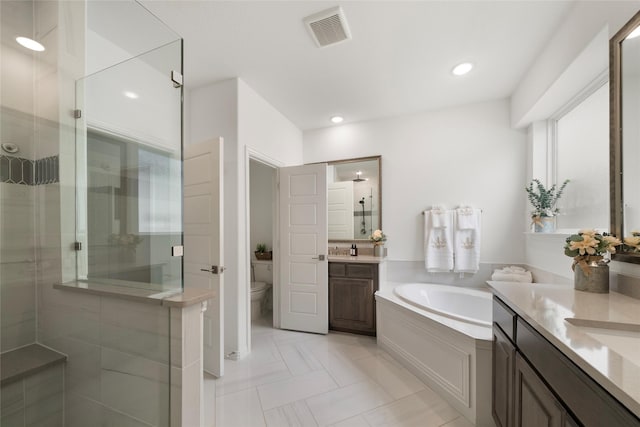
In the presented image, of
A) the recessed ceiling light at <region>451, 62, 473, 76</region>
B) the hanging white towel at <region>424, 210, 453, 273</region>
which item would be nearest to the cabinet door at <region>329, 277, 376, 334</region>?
the hanging white towel at <region>424, 210, 453, 273</region>

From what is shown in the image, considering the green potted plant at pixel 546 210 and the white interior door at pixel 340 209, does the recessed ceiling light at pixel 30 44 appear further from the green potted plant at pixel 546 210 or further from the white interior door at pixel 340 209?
the green potted plant at pixel 546 210

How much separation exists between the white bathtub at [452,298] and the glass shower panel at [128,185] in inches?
81.2

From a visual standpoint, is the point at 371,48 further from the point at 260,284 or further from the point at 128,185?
the point at 260,284

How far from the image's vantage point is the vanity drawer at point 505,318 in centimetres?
117

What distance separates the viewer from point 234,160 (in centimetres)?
234

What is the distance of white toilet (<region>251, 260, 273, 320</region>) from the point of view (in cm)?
330

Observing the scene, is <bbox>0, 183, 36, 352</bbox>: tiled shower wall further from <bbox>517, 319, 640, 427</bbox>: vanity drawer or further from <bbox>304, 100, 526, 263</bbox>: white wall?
<bbox>304, 100, 526, 263</bbox>: white wall

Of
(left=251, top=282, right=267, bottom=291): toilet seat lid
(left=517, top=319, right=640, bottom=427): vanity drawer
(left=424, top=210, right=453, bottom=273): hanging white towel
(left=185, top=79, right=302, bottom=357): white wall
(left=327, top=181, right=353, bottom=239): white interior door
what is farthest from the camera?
(left=327, top=181, right=353, bottom=239): white interior door

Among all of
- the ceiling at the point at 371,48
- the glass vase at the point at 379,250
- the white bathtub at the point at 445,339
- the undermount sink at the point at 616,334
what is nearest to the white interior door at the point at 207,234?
the ceiling at the point at 371,48

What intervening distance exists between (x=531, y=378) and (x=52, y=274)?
230cm

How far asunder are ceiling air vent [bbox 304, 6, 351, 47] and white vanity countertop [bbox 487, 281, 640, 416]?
6.34 feet

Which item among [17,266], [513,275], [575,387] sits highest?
[17,266]

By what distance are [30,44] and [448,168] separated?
3493mm

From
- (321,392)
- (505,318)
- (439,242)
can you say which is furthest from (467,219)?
(321,392)
